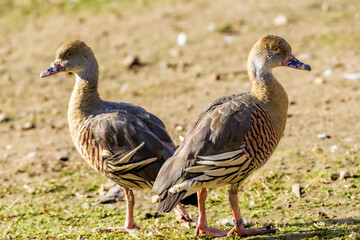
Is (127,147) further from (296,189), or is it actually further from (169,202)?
(296,189)

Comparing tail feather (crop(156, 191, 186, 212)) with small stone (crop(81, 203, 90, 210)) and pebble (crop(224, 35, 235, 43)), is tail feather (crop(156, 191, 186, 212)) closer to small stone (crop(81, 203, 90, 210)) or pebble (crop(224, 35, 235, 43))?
small stone (crop(81, 203, 90, 210))

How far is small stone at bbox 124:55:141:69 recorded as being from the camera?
10.6 metres

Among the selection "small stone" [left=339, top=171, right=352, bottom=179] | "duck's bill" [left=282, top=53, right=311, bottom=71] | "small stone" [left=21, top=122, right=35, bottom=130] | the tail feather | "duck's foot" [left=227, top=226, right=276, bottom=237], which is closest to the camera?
the tail feather

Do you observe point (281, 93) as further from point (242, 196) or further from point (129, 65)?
point (129, 65)

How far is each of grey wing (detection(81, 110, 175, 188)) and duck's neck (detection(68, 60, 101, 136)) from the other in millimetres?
244

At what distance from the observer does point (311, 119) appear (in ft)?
A: 26.6

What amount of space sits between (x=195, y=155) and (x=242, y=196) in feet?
5.04

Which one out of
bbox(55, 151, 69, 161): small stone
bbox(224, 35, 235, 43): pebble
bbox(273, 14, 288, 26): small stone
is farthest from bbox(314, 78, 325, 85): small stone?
bbox(55, 151, 69, 161): small stone

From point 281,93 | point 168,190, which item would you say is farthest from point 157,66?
point 168,190

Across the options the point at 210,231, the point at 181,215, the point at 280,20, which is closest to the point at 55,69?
the point at 181,215

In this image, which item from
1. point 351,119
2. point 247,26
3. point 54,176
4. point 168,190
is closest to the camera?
point 168,190

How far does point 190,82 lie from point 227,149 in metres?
4.82

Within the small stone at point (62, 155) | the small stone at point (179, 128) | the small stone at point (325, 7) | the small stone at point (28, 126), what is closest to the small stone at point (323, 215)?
the small stone at point (179, 128)

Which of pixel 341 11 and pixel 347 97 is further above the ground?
pixel 341 11
